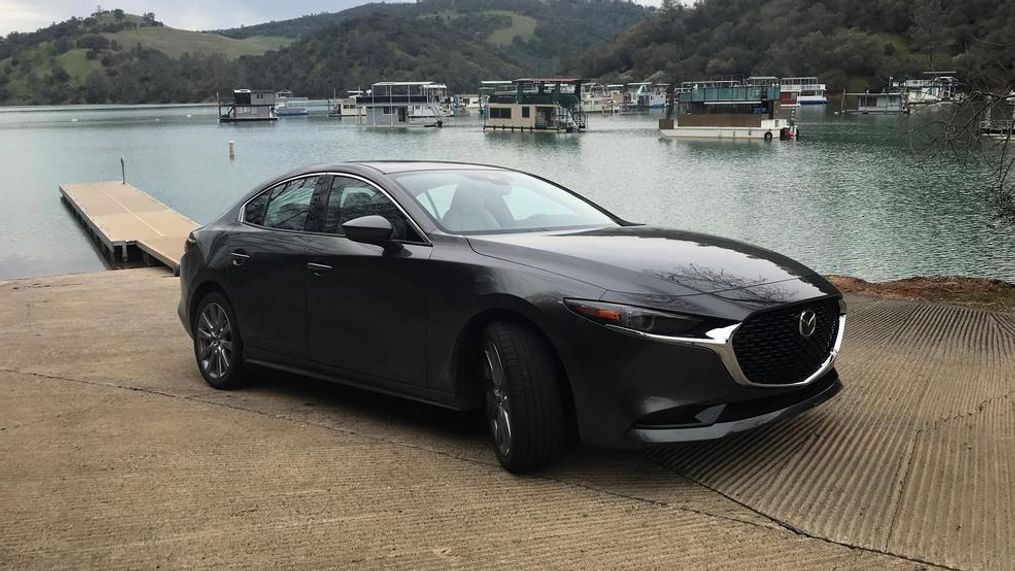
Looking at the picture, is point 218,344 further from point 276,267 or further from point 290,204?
point 290,204

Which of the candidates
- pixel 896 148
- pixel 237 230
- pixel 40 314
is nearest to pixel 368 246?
pixel 237 230

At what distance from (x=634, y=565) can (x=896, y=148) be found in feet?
194

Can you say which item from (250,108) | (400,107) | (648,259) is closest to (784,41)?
(400,107)

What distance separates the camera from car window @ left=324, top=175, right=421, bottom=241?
201 inches

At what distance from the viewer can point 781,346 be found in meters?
4.18

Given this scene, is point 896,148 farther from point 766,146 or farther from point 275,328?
point 275,328

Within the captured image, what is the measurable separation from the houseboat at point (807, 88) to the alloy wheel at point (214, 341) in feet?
496

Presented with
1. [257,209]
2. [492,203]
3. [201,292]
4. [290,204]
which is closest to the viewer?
[492,203]

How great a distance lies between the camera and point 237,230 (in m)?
6.19

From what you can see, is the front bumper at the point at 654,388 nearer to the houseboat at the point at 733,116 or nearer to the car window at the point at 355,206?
the car window at the point at 355,206

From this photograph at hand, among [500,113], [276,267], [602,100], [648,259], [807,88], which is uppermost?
[807,88]

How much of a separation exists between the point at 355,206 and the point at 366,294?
0.66 metres

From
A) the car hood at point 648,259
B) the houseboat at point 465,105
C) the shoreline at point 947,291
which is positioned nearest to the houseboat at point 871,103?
the houseboat at point 465,105

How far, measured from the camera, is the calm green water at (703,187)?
2275cm
